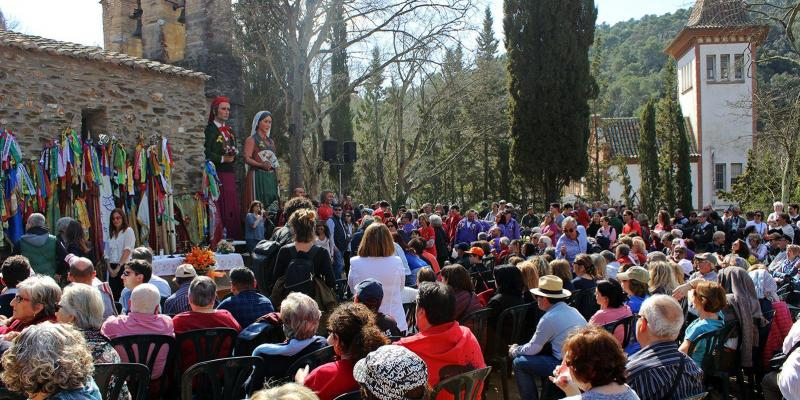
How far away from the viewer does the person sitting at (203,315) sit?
15.7 ft

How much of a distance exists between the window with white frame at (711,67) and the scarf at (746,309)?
31189 millimetres

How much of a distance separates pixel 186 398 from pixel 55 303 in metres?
1.08

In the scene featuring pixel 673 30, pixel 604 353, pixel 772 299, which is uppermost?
pixel 673 30

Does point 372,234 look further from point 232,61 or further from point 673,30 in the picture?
point 673,30

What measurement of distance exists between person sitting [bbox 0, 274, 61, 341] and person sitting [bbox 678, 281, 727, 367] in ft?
14.1

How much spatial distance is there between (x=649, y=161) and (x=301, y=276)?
25011 mm

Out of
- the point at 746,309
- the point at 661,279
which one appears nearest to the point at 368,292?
the point at 661,279

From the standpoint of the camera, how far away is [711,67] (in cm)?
3409

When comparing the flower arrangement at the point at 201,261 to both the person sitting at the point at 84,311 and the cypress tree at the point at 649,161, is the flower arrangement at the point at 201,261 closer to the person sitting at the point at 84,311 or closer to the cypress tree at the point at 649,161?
the person sitting at the point at 84,311

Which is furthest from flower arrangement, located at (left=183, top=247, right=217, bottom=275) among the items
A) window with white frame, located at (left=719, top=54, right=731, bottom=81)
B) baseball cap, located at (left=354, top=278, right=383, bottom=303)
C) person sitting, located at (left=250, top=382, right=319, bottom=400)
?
window with white frame, located at (left=719, top=54, right=731, bottom=81)

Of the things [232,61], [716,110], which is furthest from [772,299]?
[716,110]

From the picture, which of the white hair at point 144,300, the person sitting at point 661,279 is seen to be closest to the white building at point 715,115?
the person sitting at point 661,279

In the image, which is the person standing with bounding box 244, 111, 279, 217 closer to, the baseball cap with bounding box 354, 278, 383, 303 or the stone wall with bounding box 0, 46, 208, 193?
the stone wall with bounding box 0, 46, 208, 193

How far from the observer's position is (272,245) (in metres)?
6.60
